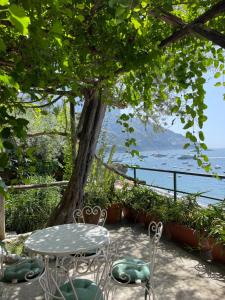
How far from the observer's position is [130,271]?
2.26 m

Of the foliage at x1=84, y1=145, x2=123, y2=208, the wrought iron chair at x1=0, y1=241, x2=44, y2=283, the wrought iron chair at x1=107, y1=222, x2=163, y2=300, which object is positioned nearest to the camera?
the wrought iron chair at x1=107, y1=222, x2=163, y2=300

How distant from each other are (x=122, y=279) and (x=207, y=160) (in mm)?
1214

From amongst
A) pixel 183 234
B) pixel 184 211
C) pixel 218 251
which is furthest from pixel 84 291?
pixel 184 211

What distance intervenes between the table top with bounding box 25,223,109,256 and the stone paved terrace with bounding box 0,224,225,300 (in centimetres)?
36

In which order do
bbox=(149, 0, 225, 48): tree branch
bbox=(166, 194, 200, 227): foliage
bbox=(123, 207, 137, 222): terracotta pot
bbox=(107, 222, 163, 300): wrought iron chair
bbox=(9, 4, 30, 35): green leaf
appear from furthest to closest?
bbox=(123, 207, 137, 222): terracotta pot → bbox=(166, 194, 200, 227): foliage → bbox=(107, 222, 163, 300): wrought iron chair → bbox=(149, 0, 225, 48): tree branch → bbox=(9, 4, 30, 35): green leaf

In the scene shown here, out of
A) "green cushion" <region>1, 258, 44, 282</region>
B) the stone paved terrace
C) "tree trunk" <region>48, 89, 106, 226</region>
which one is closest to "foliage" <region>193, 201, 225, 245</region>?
the stone paved terrace

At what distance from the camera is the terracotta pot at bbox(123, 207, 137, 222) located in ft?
17.1

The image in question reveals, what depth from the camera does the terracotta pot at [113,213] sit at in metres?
5.18

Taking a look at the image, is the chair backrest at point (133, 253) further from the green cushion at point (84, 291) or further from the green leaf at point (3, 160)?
the green leaf at point (3, 160)

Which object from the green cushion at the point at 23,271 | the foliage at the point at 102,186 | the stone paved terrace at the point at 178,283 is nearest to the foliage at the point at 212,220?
the stone paved terrace at the point at 178,283

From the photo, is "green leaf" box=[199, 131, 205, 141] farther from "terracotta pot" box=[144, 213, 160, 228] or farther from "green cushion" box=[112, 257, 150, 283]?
"terracotta pot" box=[144, 213, 160, 228]

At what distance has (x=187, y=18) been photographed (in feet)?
8.69

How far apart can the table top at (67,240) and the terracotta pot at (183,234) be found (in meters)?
1.70

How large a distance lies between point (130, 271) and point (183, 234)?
6.57 ft
